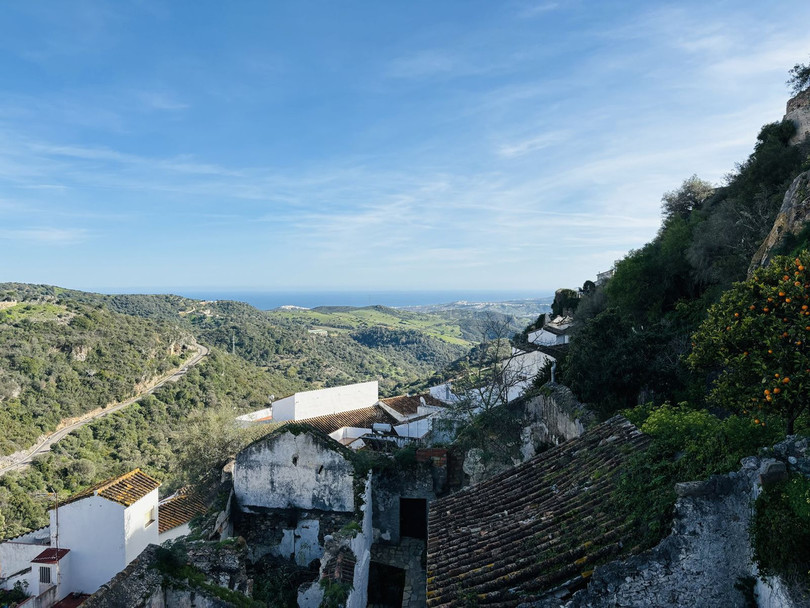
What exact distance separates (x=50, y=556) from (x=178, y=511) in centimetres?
390

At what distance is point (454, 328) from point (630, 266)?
11177 cm

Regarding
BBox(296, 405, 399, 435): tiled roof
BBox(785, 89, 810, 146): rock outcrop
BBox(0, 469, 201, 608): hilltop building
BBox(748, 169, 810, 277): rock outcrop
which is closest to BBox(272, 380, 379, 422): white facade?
BBox(296, 405, 399, 435): tiled roof

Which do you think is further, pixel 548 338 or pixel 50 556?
pixel 548 338

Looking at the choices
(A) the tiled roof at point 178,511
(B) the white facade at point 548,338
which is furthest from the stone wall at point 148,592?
(B) the white facade at point 548,338

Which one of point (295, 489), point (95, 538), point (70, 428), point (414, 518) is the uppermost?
point (295, 489)

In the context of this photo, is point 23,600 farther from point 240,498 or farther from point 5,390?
point 5,390

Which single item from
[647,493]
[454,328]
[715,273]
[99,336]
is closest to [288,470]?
[647,493]

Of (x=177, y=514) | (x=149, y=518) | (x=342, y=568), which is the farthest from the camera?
(x=177, y=514)

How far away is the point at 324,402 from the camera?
31438 mm

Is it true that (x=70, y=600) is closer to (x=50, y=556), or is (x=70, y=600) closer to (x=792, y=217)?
(x=50, y=556)

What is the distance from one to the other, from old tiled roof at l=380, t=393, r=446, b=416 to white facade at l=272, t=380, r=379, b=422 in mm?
1894

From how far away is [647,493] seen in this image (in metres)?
5.16

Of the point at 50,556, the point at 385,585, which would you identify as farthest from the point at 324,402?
the point at 385,585

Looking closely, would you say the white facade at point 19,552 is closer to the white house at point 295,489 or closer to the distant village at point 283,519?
the distant village at point 283,519
